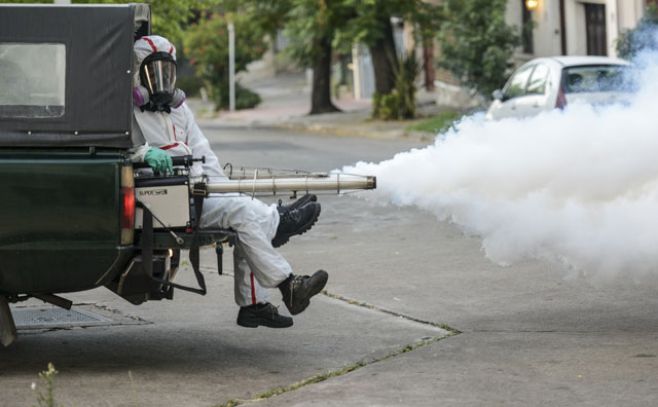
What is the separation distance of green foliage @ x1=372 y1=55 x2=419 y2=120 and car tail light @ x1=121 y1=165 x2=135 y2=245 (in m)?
24.2

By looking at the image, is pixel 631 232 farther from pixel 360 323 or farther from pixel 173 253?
pixel 173 253

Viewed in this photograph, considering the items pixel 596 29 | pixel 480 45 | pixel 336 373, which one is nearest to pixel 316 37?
pixel 480 45

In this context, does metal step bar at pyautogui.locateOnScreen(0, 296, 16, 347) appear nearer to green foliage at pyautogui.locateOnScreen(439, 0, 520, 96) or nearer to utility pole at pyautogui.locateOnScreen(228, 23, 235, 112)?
green foliage at pyautogui.locateOnScreen(439, 0, 520, 96)

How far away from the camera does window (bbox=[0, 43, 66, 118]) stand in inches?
281

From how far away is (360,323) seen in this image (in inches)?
344

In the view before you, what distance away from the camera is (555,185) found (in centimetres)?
814

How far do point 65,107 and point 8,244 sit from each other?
2.52ft

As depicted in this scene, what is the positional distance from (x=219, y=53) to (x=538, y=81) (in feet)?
79.2

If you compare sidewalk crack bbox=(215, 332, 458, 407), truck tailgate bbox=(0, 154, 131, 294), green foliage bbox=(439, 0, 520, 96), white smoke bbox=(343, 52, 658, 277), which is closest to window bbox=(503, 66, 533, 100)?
green foliage bbox=(439, 0, 520, 96)

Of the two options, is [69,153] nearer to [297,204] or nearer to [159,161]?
[159,161]

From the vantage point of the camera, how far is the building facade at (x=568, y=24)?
26922 mm

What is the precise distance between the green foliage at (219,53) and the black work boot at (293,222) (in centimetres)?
3371

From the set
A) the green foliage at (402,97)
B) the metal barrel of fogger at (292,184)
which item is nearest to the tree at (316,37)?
the green foliage at (402,97)

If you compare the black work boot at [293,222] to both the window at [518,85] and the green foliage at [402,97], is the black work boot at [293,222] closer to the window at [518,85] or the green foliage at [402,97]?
the window at [518,85]
